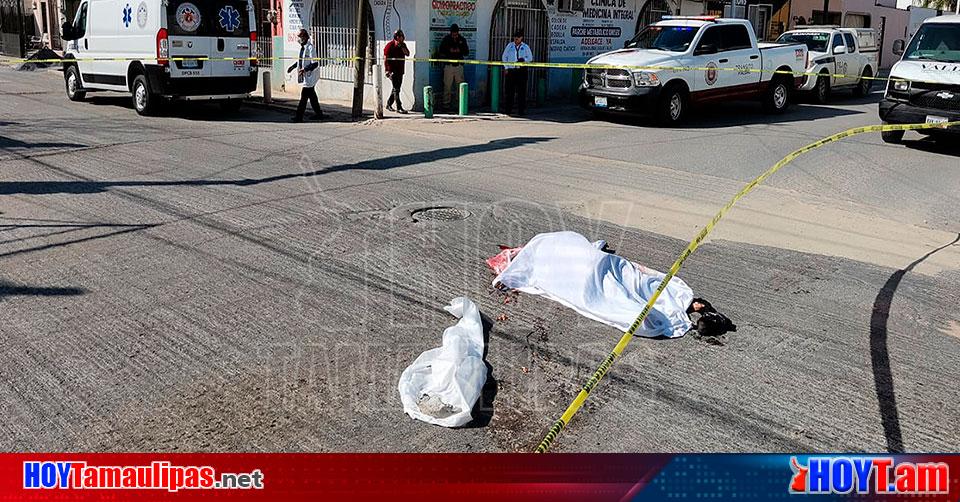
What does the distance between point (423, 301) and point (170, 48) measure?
11613 millimetres

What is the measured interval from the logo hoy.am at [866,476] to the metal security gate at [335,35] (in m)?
17.2

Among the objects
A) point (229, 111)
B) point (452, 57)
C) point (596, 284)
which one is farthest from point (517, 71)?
point (596, 284)

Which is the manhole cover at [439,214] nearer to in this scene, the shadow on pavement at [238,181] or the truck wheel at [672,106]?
the shadow on pavement at [238,181]

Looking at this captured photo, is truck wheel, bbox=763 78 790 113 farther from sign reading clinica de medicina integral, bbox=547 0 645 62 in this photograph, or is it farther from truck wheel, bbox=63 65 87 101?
truck wheel, bbox=63 65 87 101

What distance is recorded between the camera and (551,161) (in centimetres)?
1209

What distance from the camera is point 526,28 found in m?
20.6

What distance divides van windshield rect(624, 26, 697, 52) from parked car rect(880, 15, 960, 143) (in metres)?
4.22

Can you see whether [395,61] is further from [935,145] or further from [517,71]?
[935,145]

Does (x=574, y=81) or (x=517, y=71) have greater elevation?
(x=517, y=71)

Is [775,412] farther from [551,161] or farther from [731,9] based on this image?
[731,9]

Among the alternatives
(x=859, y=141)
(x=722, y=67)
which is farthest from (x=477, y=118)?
(x=859, y=141)

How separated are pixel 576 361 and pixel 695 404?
0.83 m

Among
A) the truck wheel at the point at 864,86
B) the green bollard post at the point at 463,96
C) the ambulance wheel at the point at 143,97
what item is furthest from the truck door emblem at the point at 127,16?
the truck wheel at the point at 864,86

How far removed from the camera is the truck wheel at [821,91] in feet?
70.0
